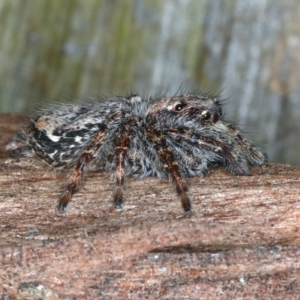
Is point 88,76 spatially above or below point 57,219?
above

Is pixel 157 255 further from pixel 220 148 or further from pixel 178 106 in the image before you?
pixel 178 106

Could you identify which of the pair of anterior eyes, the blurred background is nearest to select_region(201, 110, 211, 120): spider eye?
the pair of anterior eyes

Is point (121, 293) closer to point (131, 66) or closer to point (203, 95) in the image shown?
point (203, 95)

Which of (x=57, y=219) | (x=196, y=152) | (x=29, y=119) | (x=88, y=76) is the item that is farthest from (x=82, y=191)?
(x=88, y=76)

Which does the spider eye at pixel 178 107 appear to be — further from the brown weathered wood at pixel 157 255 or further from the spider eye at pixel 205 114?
the brown weathered wood at pixel 157 255

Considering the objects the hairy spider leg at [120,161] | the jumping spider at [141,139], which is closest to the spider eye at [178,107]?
the jumping spider at [141,139]

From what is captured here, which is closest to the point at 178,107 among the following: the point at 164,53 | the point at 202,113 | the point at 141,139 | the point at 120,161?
the point at 202,113

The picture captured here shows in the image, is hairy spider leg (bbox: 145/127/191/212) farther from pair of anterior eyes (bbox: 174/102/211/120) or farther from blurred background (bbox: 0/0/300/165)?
blurred background (bbox: 0/0/300/165)
